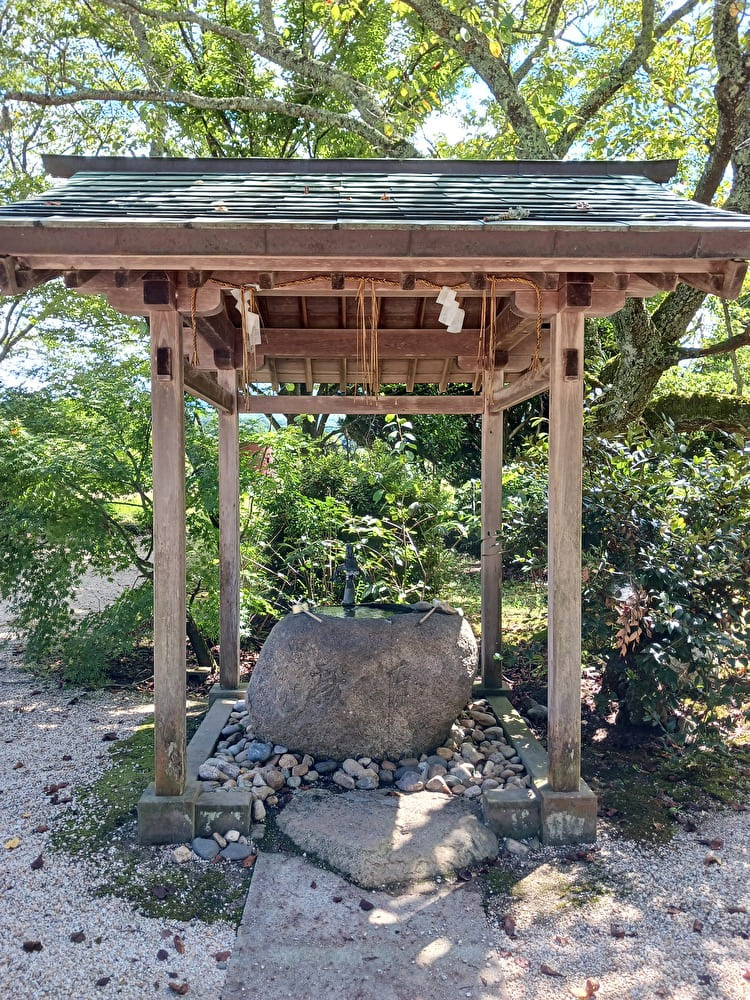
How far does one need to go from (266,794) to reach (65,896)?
43.3 inches

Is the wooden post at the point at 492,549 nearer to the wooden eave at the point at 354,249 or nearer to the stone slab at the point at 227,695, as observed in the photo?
the wooden eave at the point at 354,249

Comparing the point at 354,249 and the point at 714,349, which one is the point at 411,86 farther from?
the point at 354,249

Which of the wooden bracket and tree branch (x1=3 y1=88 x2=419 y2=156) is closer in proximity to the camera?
the wooden bracket

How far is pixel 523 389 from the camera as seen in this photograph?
4605 millimetres

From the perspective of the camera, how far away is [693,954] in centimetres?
278

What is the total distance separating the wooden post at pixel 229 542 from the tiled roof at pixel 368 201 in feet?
5.50

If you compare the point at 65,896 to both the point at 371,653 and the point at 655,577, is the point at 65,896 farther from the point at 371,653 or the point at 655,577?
the point at 655,577

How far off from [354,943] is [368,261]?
2841mm

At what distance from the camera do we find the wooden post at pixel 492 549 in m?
5.49

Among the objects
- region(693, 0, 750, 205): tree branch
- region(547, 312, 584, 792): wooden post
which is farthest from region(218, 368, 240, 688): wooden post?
region(693, 0, 750, 205): tree branch

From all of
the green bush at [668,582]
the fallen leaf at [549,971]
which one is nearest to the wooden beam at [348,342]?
the green bush at [668,582]

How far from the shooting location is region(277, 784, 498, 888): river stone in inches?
131

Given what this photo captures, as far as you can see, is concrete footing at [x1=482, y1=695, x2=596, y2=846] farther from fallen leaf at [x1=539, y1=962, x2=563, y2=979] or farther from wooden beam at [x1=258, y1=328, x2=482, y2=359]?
wooden beam at [x1=258, y1=328, x2=482, y2=359]

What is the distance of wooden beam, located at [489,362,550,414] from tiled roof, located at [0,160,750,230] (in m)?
0.94
